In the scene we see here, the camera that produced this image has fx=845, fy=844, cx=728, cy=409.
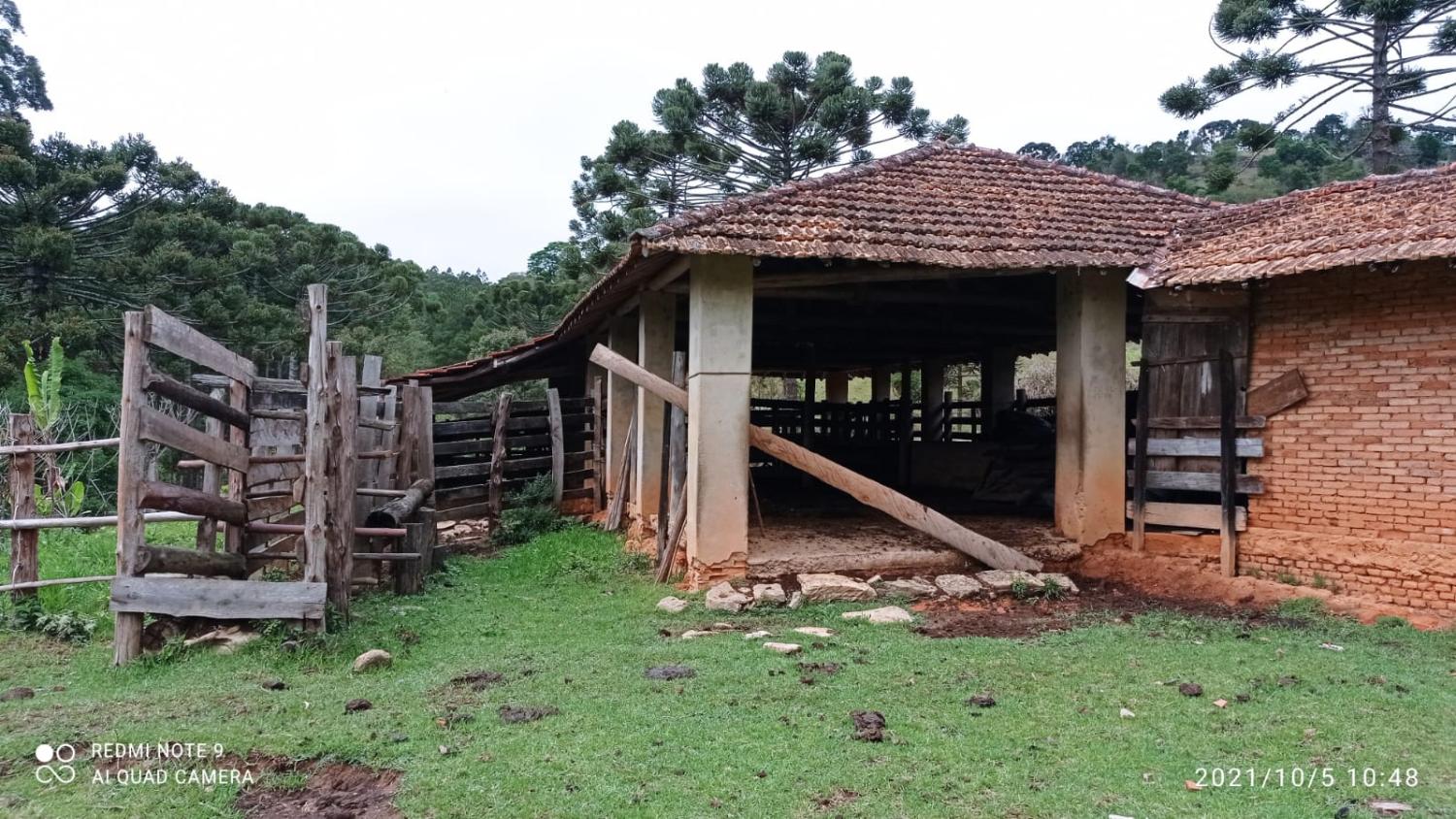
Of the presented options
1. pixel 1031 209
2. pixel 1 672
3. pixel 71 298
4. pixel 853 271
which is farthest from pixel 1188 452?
pixel 71 298

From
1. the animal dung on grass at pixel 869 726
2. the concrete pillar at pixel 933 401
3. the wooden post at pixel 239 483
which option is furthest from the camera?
the concrete pillar at pixel 933 401

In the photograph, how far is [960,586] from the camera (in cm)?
707

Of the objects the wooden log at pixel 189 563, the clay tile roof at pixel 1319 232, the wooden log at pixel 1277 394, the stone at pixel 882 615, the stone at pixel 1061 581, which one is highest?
the clay tile roof at pixel 1319 232

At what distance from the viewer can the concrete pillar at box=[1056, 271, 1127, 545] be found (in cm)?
805

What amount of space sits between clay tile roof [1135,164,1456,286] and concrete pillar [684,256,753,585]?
3.63 meters

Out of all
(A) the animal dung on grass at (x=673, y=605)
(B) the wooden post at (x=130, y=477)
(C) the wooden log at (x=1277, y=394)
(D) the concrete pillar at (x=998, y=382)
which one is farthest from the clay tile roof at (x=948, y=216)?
(D) the concrete pillar at (x=998, y=382)

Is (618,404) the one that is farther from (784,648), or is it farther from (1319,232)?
(1319,232)

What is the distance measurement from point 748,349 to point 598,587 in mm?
2520

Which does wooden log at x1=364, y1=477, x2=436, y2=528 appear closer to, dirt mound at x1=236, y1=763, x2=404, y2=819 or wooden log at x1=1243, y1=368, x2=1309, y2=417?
dirt mound at x1=236, y1=763, x2=404, y2=819

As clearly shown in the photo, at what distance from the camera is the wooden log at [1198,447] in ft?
23.8

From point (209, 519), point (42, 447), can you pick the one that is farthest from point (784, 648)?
point (42, 447)

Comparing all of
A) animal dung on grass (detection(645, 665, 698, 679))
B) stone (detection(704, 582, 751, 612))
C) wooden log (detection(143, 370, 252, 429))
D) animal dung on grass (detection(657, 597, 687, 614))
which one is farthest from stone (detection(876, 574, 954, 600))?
wooden log (detection(143, 370, 252, 429))

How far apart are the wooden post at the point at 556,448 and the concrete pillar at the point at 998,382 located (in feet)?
23.8

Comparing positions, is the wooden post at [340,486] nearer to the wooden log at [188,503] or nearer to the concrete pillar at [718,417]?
the wooden log at [188,503]
